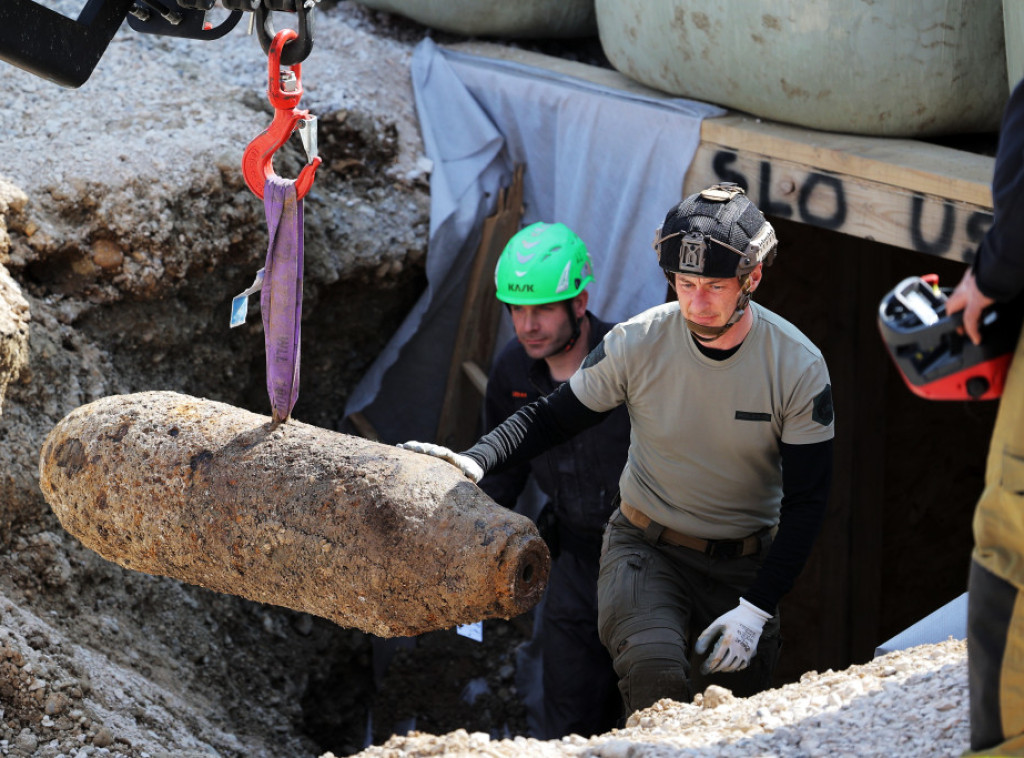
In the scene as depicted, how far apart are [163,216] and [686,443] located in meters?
2.47

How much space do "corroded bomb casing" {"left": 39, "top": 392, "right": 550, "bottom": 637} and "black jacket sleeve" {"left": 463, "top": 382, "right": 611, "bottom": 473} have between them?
322 millimetres

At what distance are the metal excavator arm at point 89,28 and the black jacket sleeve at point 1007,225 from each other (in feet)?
5.29

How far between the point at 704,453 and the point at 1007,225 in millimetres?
1553

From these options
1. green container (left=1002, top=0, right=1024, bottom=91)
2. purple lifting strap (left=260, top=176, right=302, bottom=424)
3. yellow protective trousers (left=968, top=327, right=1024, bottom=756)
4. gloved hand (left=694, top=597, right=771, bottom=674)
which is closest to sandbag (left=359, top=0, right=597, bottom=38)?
green container (left=1002, top=0, right=1024, bottom=91)

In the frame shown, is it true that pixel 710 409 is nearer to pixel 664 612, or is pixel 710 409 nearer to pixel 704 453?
pixel 704 453

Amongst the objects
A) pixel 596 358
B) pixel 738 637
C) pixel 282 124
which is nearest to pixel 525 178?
pixel 596 358

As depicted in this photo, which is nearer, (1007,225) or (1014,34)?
(1007,225)

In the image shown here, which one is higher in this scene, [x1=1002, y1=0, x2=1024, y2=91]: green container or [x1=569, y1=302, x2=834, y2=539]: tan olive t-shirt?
[x1=1002, y1=0, x2=1024, y2=91]: green container

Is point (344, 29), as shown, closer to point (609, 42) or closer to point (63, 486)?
point (609, 42)

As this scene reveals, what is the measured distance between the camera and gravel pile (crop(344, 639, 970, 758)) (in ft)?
7.71

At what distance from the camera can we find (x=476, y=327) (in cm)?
559

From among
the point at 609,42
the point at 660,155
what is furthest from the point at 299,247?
the point at 609,42

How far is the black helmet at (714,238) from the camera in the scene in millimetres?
3033

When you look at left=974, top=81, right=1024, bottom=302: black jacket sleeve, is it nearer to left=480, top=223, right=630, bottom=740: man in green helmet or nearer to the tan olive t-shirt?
the tan olive t-shirt
